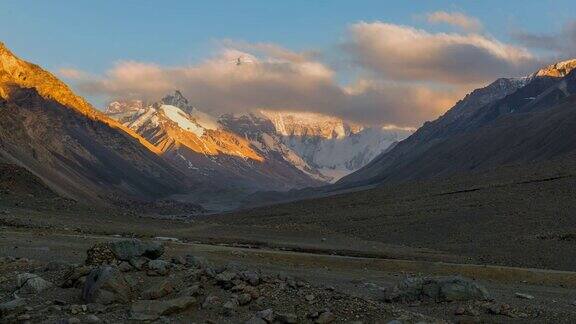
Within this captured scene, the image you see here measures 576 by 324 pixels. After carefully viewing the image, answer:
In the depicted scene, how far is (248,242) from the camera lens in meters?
54.2

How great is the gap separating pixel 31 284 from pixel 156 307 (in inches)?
182

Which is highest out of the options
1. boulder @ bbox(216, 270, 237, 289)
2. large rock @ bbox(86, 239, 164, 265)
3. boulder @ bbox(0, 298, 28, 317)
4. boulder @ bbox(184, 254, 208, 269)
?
large rock @ bbox(86, 239, 164, 265)

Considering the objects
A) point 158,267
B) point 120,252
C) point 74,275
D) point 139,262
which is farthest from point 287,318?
point 120,252

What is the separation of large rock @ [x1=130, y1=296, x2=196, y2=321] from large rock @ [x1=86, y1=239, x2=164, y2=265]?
12.0ft

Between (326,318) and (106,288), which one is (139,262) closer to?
(106,288)

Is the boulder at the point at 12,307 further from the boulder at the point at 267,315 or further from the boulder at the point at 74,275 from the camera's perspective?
the boulder at the point at 267,315

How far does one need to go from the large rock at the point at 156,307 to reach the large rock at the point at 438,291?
260 inches

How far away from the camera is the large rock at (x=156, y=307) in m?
16.2

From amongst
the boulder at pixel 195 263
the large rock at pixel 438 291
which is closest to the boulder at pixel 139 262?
the boulder at pixel 195 263

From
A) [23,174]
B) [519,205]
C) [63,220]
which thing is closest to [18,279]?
[63,220]

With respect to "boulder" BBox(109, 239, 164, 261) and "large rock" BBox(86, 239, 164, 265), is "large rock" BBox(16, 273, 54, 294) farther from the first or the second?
"boulder" BBox(109, 239, 164, 261)

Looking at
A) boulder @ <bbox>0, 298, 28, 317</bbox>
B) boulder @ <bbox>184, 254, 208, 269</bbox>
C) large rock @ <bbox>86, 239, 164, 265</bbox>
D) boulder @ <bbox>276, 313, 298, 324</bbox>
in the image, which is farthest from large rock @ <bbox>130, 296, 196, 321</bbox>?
large rock @ <bbox>86, 239, 164, 265</bbox>

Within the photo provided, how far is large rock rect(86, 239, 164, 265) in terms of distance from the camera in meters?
20.6

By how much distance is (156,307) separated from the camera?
1666 centimetres
